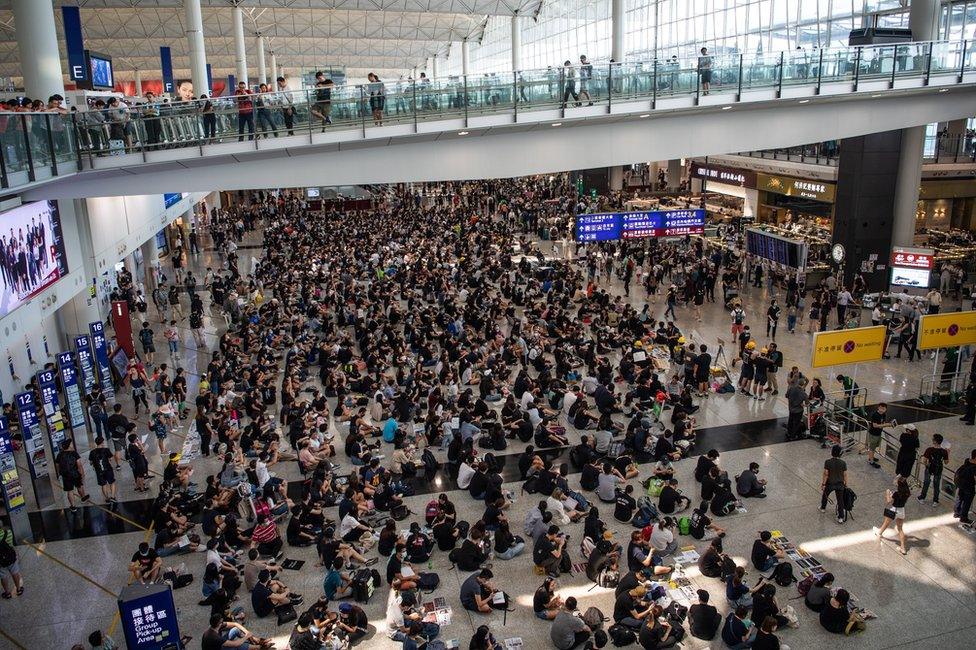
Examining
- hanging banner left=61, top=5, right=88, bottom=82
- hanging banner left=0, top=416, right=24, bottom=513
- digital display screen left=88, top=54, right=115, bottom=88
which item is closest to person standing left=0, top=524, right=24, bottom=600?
hanging banner left=0, top=416, right=24, bottom=513

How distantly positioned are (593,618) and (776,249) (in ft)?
65.0

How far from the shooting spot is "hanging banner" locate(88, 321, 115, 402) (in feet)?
58.9

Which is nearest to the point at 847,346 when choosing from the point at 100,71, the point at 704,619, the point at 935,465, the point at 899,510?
the point at 935,465

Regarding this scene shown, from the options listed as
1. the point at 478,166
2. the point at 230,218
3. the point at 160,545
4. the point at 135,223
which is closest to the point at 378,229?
the point at 230,218

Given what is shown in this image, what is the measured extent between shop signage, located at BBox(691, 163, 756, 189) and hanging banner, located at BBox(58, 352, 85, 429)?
32417 mm

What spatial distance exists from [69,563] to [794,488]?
1195cm

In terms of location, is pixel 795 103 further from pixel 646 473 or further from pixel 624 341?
pixel 646 473

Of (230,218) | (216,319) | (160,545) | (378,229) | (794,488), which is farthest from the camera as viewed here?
(230,218)

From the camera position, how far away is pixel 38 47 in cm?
1827

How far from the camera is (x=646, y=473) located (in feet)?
45.2

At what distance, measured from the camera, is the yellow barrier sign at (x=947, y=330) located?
628 inches

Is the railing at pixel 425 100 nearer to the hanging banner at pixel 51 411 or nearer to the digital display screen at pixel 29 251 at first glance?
the digital display screen at pixel 29 251

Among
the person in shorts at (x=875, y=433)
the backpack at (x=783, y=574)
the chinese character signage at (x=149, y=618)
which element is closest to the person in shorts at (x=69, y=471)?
the chinese character signage at (x=149, y=618)

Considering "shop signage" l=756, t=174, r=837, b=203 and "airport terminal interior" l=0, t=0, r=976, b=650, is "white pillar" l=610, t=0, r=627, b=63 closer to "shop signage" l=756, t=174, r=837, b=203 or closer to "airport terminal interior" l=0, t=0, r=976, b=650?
"airport terminal interior" l=0, t=0, r=976, b=650
